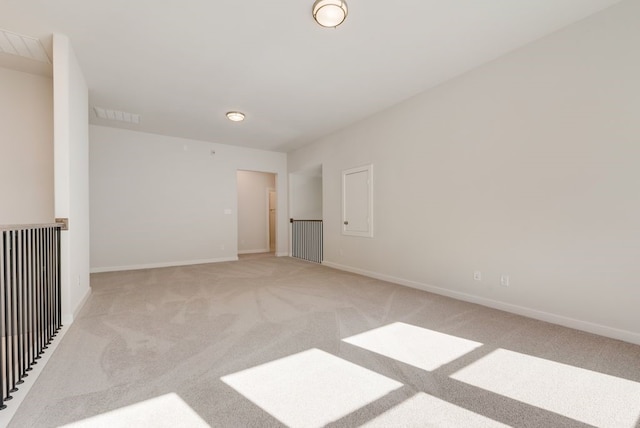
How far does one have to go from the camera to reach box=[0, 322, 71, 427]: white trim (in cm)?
143

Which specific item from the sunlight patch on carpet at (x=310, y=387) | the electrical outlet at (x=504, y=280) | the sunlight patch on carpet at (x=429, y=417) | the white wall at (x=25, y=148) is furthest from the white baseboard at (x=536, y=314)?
the white wall at (x=25, y=148)

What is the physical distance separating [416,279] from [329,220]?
7.94ft

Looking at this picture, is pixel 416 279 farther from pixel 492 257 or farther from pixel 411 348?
pixel 411 348

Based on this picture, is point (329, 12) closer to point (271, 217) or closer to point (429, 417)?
point (429, 417)

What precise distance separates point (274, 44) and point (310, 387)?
309 cm

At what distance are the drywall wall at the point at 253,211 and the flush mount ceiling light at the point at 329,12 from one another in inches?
255

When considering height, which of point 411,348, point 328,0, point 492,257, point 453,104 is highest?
point 328,0

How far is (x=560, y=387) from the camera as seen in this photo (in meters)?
1.70

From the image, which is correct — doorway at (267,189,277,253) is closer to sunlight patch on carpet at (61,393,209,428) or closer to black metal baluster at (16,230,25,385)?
black metal baluster at (16,230,25,385)

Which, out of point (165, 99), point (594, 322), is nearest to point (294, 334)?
point (594, 322)

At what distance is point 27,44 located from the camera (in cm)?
293

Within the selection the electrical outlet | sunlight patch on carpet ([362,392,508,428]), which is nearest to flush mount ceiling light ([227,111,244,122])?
the electrical outlet

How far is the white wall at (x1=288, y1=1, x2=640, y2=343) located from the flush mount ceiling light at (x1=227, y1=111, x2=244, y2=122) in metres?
2.60

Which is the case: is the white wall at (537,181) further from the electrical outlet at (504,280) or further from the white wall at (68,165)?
the white wall at (68,165)
